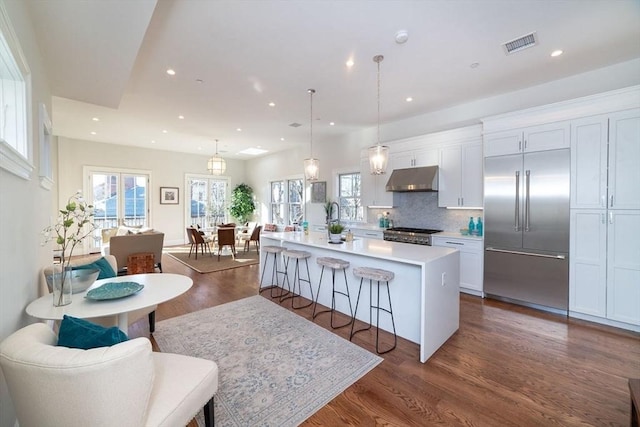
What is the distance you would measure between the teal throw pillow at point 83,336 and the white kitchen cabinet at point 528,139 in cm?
472

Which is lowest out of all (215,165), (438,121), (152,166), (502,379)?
(502,379)

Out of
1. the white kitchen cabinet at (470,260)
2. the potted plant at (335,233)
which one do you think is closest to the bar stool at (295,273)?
the potted plant at (335,233)

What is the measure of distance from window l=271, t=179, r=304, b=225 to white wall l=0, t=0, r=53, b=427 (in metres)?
5.98

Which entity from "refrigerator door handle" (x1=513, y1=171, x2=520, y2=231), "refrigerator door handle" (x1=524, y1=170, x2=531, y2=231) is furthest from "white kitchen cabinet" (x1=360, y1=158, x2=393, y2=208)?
"refrigerator door handle" (x1=524, y1=170, x2=531, y2=231)

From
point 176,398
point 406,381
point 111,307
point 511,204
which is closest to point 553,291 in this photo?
point 511,204

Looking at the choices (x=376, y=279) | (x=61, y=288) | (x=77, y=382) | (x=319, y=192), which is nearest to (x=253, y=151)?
(x=319, y=192)

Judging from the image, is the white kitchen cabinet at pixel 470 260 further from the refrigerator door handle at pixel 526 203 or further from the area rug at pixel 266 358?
the area rug at pixel 266 358

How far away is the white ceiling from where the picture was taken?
2285 millimetres

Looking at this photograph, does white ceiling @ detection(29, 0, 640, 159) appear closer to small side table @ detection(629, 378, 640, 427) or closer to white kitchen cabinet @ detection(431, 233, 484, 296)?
white kitchen cabinet @ detection(431, 233, 484, 296)

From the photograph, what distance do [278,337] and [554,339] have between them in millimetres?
2949

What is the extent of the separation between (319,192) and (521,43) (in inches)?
200

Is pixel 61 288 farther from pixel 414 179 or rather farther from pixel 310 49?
pixel 414 179

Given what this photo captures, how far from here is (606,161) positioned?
315 centimetres

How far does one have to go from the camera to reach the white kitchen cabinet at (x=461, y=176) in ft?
14.1
